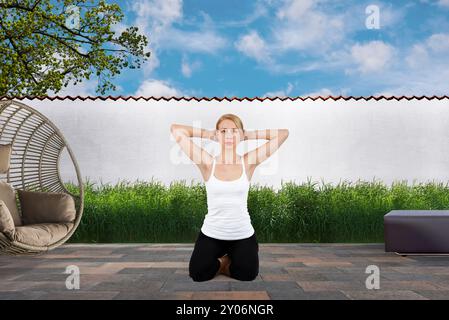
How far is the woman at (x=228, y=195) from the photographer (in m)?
3.59

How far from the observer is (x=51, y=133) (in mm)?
5852

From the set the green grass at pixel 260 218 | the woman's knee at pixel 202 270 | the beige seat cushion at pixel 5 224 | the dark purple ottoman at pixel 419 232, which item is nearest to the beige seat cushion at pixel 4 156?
the beige seat cushion at pixel 5 224

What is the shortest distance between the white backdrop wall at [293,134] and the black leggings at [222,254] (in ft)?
12.7

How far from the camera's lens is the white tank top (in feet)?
11.7

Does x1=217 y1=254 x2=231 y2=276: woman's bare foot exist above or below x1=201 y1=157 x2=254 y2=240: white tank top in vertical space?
below

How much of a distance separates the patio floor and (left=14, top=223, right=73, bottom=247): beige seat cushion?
202 millimetres

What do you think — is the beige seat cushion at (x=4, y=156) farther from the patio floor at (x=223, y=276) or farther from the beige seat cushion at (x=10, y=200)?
the patio floor at (x=223, y=276)

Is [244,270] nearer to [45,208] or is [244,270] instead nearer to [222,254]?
[222,254]

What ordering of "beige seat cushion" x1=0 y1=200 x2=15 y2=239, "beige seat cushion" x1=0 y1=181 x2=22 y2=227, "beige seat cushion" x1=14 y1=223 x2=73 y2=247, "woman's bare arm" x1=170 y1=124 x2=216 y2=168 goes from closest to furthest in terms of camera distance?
1. "woman's bare arm" x1=170 y1=124 x2=216 y2=168
2. "beige seat cushion" x1=0 y1=200 x2=15 y2=239
3. "beige seat cushion" x1=14 y1=223 x2=73 y2=247
4. "beige seat cushion" x1=0 y1=181 x2=22 y2=227

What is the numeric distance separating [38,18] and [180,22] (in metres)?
6.37

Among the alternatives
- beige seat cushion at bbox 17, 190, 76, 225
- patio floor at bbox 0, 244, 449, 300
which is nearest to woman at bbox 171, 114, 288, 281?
patio floor at bbox 0, 244, 449, 300

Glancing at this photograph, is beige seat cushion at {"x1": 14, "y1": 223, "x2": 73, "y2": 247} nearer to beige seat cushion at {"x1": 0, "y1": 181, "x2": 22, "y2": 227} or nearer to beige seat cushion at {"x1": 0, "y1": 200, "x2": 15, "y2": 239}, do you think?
beige seat cushion at {"x1": 0, "y1": 200, "x2": 15, "y2": 239}

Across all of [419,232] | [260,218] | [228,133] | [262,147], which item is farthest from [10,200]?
[419,232]

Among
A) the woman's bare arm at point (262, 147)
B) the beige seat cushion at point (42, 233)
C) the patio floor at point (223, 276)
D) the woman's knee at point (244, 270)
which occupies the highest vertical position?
the woman's bare arm at point (262, 147)
